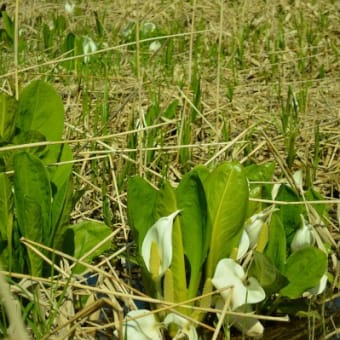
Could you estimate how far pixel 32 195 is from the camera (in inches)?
59.4

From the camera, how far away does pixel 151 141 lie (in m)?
2.11

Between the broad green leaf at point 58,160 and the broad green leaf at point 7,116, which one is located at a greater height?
the broad green leaf at point 7,116

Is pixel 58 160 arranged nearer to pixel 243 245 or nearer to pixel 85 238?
pixel 85 238

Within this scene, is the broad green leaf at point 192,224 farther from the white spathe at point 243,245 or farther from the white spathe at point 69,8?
the white spathe at point 69,8

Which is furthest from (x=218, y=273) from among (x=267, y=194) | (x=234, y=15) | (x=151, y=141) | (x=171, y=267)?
(x=234, y=15)

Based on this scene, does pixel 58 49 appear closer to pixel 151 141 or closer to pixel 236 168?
pixel 151 141

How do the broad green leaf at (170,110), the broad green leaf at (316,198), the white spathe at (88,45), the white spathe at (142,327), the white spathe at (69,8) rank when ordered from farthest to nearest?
the white spathe at (69,8), the white spathe at (88,45), the broad green leaf at (170,110), the broad green leaf at (316,198), the white spathe at (142,327)

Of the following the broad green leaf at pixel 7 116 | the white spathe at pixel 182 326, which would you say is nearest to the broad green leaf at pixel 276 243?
the white spathe at pixel 182 326

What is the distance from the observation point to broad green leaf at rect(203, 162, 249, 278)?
1.45m

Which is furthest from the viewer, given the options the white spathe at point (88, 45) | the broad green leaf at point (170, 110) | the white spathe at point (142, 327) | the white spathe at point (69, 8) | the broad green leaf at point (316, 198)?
the white spathe at point (69, 8)

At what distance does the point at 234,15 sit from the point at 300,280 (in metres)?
2.68

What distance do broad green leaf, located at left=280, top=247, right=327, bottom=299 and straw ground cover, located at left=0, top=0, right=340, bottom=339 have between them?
Result: 0.05 m

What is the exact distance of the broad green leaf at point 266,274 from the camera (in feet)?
4.59

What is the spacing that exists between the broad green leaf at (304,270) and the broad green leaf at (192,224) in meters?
0.17
